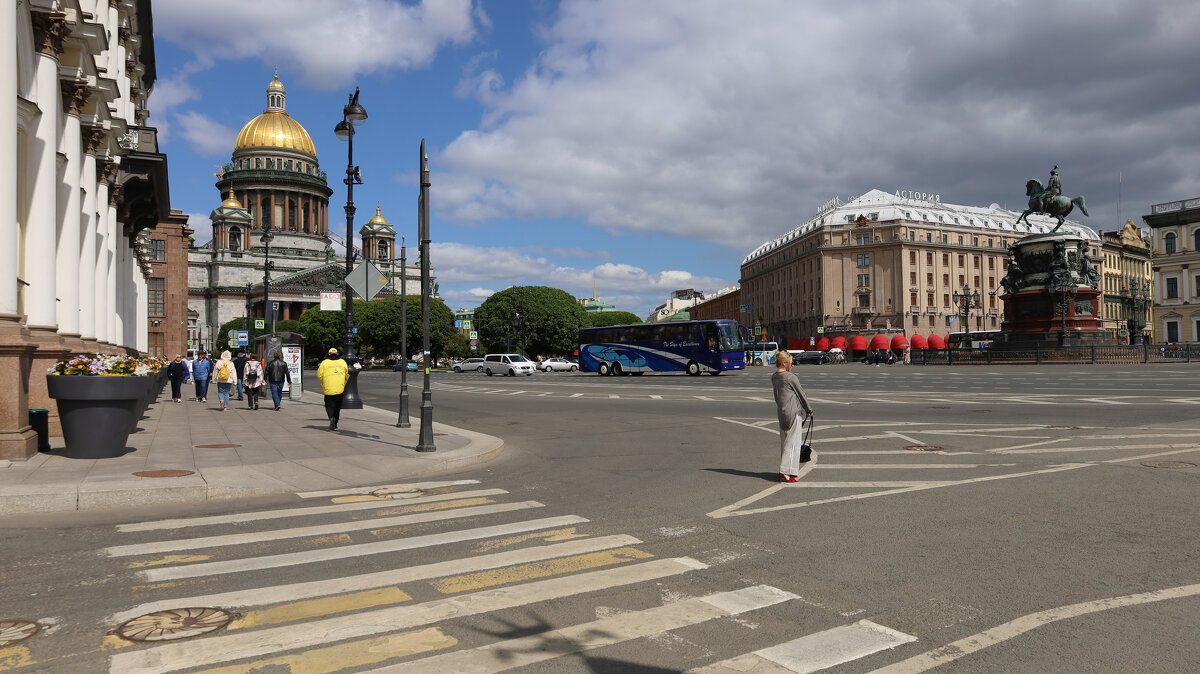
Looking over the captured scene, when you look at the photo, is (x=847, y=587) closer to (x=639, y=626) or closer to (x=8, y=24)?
(x=639, y=626)

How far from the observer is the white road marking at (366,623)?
13.7 ft

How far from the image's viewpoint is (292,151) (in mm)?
128750

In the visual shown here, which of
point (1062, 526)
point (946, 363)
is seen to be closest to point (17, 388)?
point (1062, 526)

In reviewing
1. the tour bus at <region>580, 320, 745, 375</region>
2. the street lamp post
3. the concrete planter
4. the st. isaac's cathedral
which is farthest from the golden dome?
the concrete planter

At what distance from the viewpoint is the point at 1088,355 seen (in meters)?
48.1

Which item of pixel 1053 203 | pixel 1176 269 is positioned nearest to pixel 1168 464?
pixel 1053 203

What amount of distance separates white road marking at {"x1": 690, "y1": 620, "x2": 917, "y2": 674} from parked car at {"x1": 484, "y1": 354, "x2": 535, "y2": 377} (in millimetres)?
58396

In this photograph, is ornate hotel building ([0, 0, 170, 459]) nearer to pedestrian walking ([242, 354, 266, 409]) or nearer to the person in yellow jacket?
pedestrian walking ([242, 354, 266, 409])

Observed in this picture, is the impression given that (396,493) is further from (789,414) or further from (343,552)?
(789,414)

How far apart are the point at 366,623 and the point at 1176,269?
350ft

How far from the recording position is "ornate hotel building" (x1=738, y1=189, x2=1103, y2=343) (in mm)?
108812

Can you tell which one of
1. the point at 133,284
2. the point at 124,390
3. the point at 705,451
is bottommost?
the point at 705,451

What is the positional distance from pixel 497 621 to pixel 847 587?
96.7 inches

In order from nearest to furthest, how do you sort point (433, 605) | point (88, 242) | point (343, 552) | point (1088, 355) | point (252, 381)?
point (433, 605) → point (343, 552) → point (88, 242) → point (252, 381) → point (1088, 355)
